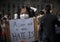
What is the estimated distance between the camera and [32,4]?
29531mm

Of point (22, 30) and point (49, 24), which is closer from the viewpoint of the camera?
point (49, 24)

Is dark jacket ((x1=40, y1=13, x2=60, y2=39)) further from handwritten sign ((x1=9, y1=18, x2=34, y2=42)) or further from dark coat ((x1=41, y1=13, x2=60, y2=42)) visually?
handwritten sign ((x1=9, y1=18, x2=34, y2=42))

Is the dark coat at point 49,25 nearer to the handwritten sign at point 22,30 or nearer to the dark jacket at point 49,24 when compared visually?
the dark jacket at point 49,24

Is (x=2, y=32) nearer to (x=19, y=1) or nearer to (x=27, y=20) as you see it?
(x=27, y=20)

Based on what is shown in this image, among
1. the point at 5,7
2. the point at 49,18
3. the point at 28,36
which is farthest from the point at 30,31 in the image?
the point at 5,7

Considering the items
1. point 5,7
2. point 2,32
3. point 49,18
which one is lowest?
point 5,7

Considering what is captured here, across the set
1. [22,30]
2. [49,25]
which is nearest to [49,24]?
[49,25]

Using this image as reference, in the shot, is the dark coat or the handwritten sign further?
the handwritten sign

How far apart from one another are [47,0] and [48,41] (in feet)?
59.7

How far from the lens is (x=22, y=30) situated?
1312 centimetres

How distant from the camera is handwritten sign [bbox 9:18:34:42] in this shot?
12.9 metres

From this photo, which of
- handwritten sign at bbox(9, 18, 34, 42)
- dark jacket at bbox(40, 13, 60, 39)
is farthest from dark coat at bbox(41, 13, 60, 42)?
handwritten sign at bbox(9, 18, 34, 42)

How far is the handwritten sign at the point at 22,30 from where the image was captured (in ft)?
42.4

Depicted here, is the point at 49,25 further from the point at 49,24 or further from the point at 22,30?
the point at 22,30
